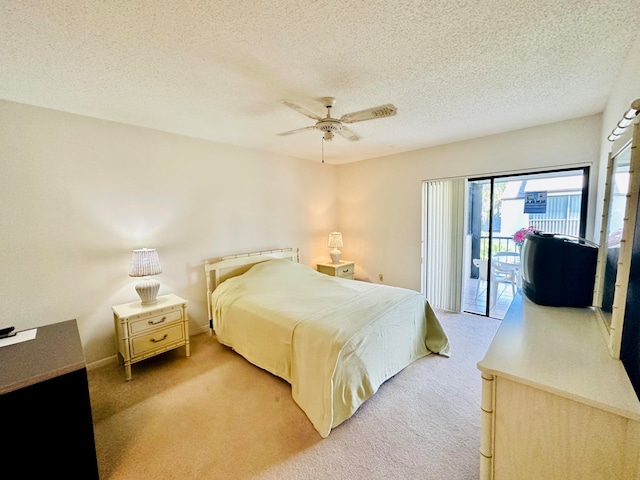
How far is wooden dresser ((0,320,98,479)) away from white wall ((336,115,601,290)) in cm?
406

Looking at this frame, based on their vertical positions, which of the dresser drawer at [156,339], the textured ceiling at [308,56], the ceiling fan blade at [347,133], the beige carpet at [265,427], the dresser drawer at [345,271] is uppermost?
the textured ceiling at [308,56]

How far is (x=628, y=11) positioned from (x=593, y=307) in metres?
1.61

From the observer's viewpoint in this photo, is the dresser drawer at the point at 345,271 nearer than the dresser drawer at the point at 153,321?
No

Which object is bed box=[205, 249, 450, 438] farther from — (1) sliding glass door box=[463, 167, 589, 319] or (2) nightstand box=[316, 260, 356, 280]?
(1) sliding glass door box=[463, 167, 589, 319]

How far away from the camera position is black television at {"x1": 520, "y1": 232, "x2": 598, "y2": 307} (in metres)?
1.59

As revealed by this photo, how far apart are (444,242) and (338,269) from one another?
174cm

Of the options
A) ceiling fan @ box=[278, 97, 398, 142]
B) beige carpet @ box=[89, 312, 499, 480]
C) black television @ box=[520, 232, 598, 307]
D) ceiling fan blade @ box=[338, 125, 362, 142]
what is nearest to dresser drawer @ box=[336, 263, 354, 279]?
beige carpet @ box=[89, 312, 499, 480]

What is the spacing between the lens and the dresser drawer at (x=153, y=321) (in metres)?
2.47

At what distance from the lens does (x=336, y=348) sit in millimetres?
1911

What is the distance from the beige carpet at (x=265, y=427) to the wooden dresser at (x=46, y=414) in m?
0.33

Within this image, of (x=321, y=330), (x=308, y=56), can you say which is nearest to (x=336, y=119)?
(x=308, y=56)

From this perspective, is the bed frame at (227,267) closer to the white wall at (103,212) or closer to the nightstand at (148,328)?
the white wall at (103,212)

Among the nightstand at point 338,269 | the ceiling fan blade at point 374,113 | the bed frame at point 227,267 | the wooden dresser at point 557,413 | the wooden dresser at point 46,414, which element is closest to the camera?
the wooden dresser at point 557,413

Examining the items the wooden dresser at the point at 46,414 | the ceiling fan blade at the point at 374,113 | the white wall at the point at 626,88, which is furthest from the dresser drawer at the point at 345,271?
the wooden dresser at the point at 46,414
